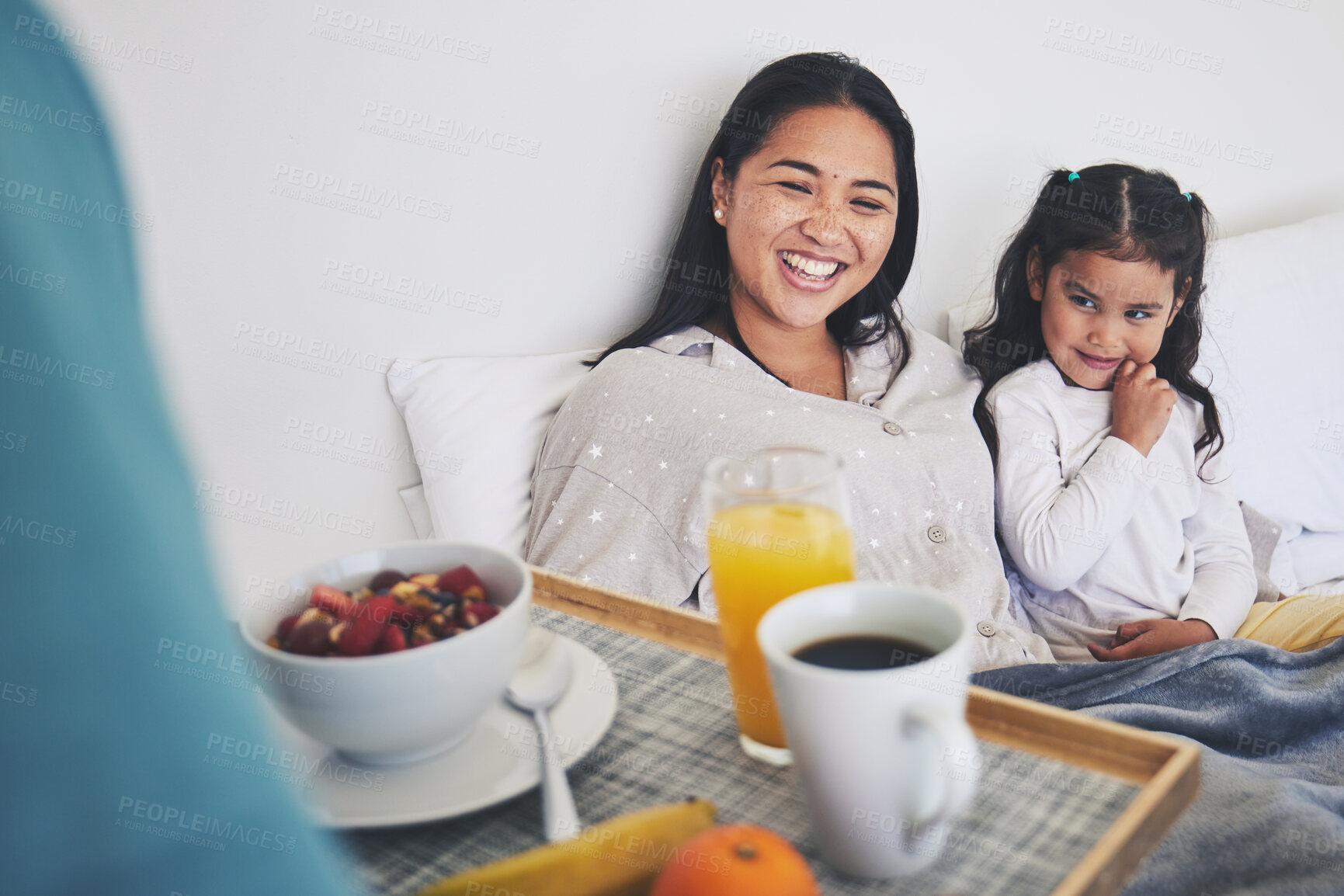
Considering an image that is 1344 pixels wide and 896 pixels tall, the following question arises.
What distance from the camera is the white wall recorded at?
107cm

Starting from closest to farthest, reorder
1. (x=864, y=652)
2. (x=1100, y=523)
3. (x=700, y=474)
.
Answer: (x=864, y=652) < (x=700, y=474) < (x=1100, y=523)

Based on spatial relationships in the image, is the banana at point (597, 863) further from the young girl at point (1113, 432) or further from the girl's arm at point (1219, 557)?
the girl's arm at point (1219, 557)

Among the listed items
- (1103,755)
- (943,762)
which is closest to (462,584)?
(943,762)

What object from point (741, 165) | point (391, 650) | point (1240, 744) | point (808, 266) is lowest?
point (1240, 744)

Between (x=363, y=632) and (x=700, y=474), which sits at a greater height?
(x=363, y=632)

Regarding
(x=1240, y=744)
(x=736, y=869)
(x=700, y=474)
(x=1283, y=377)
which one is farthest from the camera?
(x=1283, y=377)

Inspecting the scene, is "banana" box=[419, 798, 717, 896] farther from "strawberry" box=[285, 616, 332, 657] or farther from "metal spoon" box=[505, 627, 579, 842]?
"strawberry" box=[285, 616, 332, 657]

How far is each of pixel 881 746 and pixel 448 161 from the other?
1.01 m

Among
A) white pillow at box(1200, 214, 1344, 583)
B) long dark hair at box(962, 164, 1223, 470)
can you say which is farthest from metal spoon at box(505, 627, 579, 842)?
white pillow at box(1200, 214, 1344, 583)

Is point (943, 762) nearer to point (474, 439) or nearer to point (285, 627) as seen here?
point (285, 627)

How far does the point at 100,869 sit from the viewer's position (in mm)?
209

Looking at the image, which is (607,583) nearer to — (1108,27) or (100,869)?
(100,869)

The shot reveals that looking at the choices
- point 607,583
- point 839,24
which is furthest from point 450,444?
point 839,24

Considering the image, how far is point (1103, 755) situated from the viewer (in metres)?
0.62
